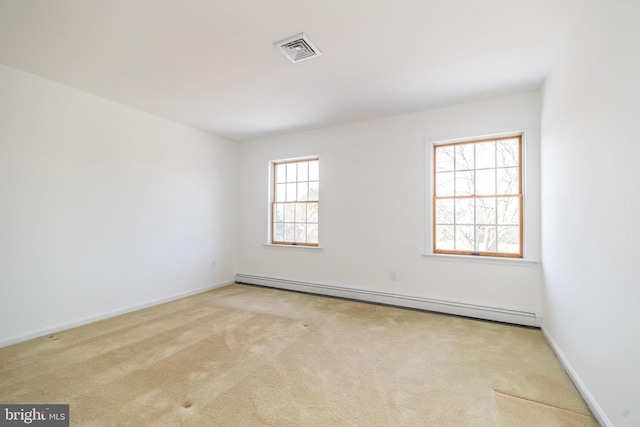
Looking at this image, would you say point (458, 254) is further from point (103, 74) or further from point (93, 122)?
point (93, 122)

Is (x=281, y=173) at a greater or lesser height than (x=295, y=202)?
greater

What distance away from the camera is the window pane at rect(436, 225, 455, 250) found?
359 cm

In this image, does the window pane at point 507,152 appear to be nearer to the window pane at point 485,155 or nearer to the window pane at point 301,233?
the window pane at point 485,155

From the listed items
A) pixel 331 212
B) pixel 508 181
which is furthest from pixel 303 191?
pixel 508 181

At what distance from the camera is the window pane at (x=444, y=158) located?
3629mm

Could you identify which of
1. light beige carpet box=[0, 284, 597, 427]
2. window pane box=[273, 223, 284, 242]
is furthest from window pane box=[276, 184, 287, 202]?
light beige carpet box=[0, 284, 597, 427]

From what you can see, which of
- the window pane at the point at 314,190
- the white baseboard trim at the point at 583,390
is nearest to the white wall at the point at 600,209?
the white baseboard trim at the point at 583,390

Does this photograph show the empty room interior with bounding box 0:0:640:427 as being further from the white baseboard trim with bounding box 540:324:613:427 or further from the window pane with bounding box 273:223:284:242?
the window pane with bounding box 273:223:284:242

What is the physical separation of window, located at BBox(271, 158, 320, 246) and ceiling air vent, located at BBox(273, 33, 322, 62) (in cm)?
217

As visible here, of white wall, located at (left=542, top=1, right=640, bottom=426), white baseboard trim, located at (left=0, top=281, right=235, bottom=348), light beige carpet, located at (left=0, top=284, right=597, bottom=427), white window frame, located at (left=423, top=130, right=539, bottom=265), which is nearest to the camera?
white wall, located at (left=542, top=1, right=640, bottom=426)

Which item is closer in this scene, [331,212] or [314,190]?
[331,212]

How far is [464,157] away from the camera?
356 cm

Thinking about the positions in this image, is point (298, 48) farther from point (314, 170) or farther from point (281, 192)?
point (281, 192)

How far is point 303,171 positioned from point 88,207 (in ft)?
9.81
